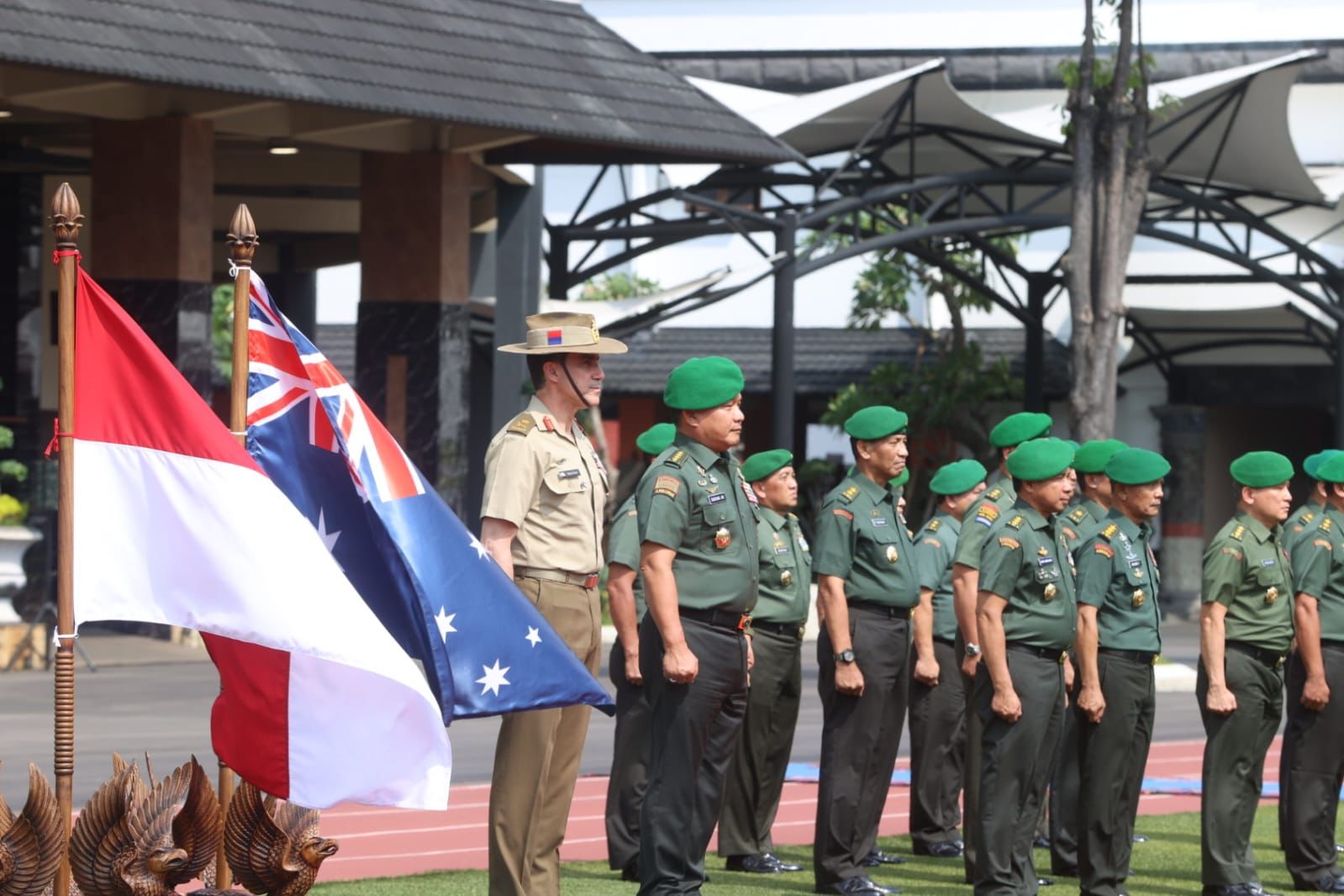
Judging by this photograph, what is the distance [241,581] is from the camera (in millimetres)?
5289

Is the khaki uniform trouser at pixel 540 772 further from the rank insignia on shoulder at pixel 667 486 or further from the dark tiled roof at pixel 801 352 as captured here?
the dark tiled roof at pixel 801 352

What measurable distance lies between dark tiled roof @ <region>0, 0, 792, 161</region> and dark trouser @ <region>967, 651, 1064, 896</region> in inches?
301

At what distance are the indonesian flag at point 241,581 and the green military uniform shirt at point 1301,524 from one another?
16.7 ft

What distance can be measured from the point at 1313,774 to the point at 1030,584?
1.92 meters

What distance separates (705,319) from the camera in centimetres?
3120

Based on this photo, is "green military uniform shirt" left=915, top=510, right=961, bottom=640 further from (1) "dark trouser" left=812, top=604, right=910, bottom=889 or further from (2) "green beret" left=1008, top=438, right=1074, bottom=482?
(2) "green beret" left=1008, top=438, right=1074, bottom=482

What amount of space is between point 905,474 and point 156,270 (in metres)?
8.86

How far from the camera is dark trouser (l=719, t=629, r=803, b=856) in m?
9.57

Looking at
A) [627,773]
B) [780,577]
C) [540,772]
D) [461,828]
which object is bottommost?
[461,828]

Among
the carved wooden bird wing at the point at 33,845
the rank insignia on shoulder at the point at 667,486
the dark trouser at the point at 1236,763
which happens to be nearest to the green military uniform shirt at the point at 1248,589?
the dark trouser at the point at 1236,763

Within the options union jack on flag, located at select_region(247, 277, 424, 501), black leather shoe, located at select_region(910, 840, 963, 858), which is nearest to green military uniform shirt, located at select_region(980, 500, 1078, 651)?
black leather shoe, located at select_region(910, 840, 963, 858)

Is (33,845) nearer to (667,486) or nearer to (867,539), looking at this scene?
(667,486)

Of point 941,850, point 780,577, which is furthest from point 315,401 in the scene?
point 941,850

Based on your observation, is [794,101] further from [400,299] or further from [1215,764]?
[1215,764]
